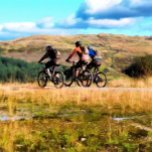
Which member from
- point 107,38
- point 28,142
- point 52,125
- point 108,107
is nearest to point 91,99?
point 108,107

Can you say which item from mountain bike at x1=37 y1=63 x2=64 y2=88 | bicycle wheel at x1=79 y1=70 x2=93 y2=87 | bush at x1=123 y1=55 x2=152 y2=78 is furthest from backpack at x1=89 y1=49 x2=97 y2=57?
bush at x1=123 y1=55 x2=152 y2=78

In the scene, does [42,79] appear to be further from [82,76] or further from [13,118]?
[13,118]

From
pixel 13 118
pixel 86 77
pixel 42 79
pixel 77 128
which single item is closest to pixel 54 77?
pixel 42 79

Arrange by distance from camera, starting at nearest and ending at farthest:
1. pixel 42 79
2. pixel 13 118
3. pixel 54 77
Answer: pixel 13 118
pixel 54 77
pixel 42 79

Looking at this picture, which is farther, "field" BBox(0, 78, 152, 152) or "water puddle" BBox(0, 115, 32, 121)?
→ "water puddle" BBox(0, 115, 32, 121)

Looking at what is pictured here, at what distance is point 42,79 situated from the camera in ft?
51.2

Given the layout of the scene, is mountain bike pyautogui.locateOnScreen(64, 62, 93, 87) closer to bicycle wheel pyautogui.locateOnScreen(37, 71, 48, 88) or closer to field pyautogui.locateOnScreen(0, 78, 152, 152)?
bicycle wheel pyautogui.locateOnScreen(37, 71, 48, 88)

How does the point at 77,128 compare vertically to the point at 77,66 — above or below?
below

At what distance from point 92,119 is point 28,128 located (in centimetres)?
129

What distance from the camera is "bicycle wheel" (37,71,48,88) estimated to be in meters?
15.5

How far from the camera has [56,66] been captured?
48.9 feet

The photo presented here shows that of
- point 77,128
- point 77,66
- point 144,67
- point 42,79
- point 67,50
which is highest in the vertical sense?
point 67,50

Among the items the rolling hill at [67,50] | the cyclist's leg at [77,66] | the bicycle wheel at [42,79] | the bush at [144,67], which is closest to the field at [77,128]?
the bicycle wheel at [42,79]

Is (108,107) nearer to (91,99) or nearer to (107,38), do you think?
(91,99)
